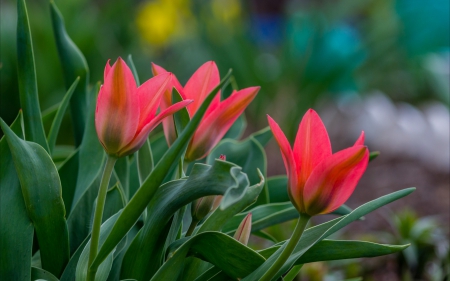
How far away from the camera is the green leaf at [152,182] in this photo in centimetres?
36

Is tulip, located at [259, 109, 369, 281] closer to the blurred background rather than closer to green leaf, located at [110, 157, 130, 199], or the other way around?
green leaf, located at [110, 157, 130, 199]

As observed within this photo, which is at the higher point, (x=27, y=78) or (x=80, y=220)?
(x=27, y=78)

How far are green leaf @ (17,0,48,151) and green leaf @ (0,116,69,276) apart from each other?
92mm

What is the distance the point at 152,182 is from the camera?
372mm

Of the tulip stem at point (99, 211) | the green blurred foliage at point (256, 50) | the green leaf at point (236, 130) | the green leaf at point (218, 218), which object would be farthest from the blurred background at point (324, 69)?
the tulip stem at point (99, 211)

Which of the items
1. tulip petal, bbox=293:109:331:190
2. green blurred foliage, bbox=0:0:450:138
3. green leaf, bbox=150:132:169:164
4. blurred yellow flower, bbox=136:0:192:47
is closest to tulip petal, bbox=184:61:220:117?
tulip petal, bbox=293:109:331:190

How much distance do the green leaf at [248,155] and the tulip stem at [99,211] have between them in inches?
9.7

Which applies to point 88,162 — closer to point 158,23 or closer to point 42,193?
point 42,193

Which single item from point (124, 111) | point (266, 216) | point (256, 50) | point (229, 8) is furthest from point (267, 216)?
point (229, 8)

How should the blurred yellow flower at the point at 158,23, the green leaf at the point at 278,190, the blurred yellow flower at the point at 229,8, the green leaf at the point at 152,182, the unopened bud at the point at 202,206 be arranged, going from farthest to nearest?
the blurred yellow flower at the point at 229,8
the blurred yellow flower at the point at 158,23
the green leaf at the point at 278,190
the unopened bud at the point at 202,206
the green leaf at the point at 152,182

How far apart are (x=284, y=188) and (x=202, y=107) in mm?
361

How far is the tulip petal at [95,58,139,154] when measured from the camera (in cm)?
39

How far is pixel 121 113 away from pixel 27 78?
7.0 inches

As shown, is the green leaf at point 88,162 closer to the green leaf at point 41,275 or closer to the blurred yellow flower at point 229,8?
the green leaf at point 41,275
